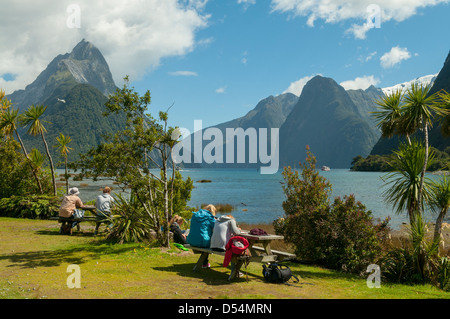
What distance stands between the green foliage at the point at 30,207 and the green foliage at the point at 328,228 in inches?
487

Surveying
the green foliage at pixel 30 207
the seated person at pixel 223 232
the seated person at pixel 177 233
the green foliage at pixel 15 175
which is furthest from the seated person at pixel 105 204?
the green foliage at pixel 15 175

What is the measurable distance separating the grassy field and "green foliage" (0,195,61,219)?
7.00m

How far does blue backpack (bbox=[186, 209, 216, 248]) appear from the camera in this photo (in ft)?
26.7

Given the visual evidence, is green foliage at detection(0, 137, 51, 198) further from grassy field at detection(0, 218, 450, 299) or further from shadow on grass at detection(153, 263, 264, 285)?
shadow on grass at detection(153, 263, 264, 285)

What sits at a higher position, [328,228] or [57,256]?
[328,228]

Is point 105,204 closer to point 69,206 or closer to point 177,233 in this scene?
point 69,206

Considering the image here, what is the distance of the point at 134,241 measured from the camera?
11195 mm

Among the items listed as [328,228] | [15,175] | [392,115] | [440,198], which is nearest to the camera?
[440,198]

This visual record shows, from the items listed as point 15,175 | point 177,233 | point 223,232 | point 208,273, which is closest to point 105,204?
point 177,233

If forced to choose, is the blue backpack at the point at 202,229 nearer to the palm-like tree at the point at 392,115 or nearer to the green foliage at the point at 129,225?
the green foliage at the point at 129,225

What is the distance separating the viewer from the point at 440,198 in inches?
353

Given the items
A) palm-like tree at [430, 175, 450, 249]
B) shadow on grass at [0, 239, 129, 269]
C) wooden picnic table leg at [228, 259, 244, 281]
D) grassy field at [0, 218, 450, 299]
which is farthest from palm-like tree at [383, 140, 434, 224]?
shadow on grass at [0, 239, 129, 269]

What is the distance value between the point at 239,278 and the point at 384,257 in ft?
13.5

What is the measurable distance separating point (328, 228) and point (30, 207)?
15.0 meters
